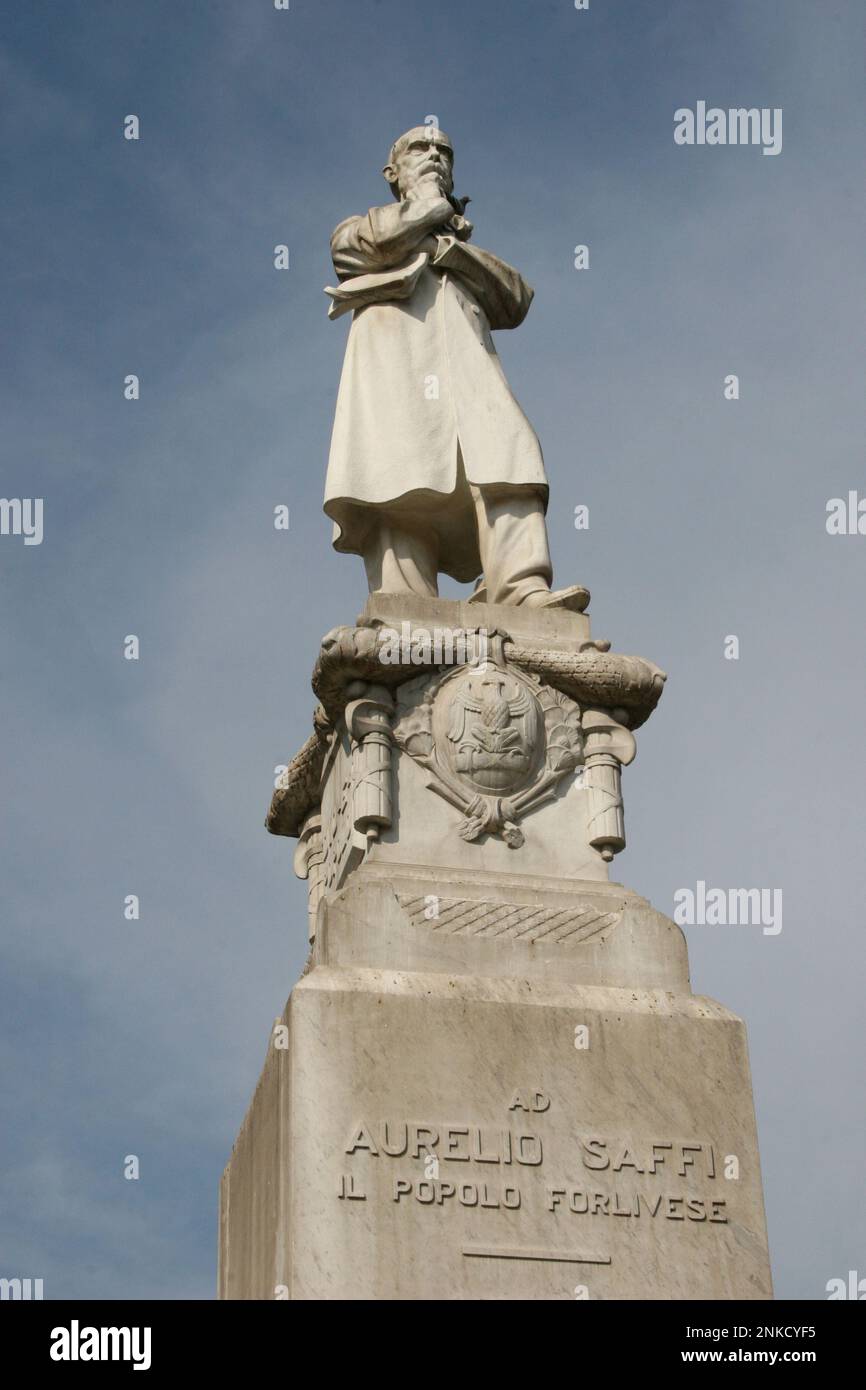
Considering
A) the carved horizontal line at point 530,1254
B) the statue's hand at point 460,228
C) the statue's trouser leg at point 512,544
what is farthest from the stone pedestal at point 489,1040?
the statue's hand at point 460,228

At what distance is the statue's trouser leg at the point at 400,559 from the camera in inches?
484

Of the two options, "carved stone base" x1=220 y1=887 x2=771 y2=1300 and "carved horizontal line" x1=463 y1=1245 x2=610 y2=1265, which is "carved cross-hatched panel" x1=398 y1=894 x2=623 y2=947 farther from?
"carved horizontal line" x1=463 y1=1245 x2=610 y2=1265

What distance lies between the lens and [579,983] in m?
10.4

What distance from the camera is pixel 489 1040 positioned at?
9977 mm

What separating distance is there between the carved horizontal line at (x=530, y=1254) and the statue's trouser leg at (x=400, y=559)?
4193 millimetres

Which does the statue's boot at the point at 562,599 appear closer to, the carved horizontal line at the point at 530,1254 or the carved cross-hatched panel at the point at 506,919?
the carved cross-hatched panel at the point at 506,919

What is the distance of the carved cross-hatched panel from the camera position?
1036 cm

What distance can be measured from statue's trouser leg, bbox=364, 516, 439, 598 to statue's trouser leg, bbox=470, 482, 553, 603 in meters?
0.34
